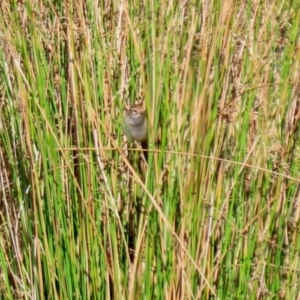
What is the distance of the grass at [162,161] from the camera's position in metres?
1.59

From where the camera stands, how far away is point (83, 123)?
5.49ft

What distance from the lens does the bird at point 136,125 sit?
158 centimetres

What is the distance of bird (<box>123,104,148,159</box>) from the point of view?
1.58 metres

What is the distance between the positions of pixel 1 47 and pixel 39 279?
0.52 meters

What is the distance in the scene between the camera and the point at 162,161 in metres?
1.59

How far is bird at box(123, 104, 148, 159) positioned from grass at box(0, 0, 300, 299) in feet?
0.07

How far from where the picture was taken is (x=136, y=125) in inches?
62.1

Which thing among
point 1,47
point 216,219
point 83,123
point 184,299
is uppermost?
point 1,47

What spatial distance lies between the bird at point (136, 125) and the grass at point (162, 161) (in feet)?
0.07

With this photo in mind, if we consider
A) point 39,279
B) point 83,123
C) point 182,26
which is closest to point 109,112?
point 83,123

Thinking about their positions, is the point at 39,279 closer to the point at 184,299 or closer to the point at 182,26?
the point at 184,299

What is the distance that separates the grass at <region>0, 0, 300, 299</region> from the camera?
1.59 metres

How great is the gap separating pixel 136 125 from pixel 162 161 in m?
0.09

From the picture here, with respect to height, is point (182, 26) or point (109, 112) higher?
point (182, 26)
